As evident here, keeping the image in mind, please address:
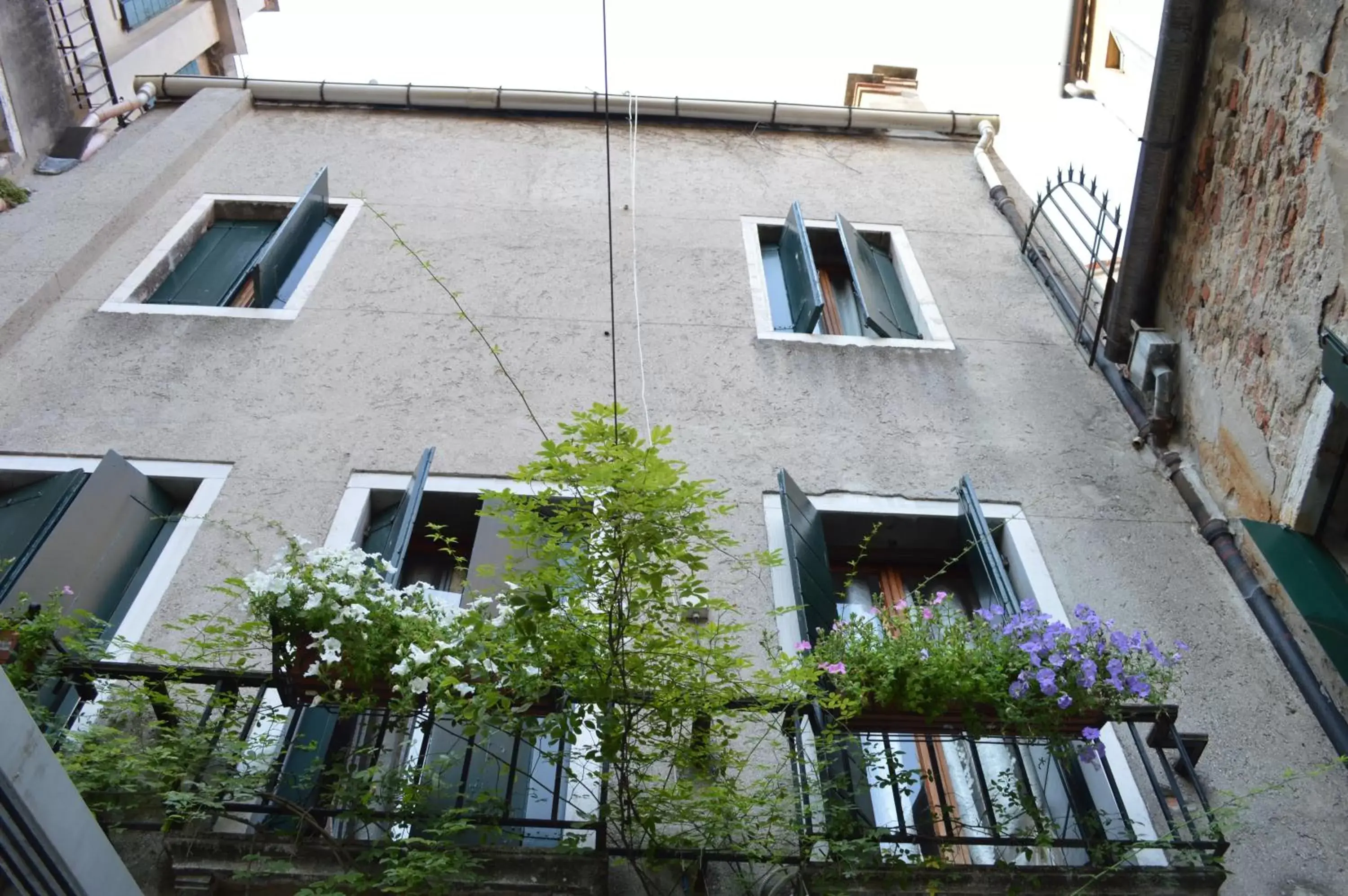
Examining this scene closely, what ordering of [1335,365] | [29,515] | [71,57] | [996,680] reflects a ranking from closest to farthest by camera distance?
1. [996,680]
2. [1335,365]
3. [29,515]
4. [71,57]

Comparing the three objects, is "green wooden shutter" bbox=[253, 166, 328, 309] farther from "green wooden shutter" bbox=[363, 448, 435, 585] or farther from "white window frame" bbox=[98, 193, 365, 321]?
"green wooden shutter" bbox=[363, 448, 435, 585]

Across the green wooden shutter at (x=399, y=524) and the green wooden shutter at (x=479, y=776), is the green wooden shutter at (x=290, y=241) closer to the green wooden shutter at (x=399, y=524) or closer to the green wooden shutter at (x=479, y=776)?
the green wooden shutter at (x=399, y=524)

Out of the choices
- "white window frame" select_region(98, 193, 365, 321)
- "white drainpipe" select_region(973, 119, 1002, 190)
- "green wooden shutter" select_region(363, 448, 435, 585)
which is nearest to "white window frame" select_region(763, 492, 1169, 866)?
"green wooden shutter" select_region(363, 448, 435, 585)

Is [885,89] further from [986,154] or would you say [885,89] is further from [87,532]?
[87,532]

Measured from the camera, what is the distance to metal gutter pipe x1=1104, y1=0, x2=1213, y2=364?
22.1ft

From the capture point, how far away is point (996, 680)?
4.29 metres

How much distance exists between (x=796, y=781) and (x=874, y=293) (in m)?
4.49

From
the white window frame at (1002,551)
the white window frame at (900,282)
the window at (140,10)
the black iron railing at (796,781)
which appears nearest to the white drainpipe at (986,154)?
the white window frame at (900,282)

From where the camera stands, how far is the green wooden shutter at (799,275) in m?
7.59

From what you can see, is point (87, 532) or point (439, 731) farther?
point (87, 532)

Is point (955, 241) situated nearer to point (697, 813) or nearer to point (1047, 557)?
point (1047, 557)

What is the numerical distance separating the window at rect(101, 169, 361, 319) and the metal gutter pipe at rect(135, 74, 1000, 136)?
1709mm

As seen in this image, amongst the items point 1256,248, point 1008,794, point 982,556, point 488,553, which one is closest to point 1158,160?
point 1256,248

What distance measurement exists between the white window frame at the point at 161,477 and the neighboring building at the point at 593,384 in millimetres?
20
